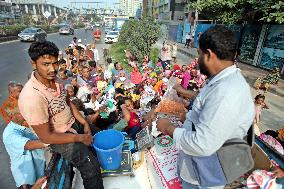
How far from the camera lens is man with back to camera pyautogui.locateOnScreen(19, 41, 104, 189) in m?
1.83

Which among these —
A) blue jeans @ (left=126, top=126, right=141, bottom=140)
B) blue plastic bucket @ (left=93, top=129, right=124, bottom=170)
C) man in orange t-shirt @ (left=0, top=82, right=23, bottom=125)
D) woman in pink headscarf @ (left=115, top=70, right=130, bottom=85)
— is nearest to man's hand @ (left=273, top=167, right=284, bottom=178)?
blue plastic bucket @ (left=93, top=129, right=124, bottom=170)

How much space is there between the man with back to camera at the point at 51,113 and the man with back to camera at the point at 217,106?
1.07m

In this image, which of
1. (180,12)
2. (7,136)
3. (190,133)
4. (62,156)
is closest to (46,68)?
(62,156)

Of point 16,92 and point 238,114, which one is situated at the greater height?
point 238,114

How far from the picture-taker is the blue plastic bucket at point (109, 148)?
235 cm

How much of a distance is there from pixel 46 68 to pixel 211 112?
5.27 feet

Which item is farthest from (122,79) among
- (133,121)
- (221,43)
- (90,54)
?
(221,43)

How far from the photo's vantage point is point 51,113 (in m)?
2.05

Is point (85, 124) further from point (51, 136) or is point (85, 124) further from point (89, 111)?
point (89, 111)

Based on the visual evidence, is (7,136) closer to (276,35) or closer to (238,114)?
(238,114)

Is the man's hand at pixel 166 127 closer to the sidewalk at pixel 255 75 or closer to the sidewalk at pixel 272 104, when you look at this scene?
the sidewalk at pixel 272 104

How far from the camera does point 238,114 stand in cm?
133

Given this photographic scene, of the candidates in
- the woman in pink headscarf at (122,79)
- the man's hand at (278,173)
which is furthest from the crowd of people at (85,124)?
the woman in pink headscarf at (122,79)

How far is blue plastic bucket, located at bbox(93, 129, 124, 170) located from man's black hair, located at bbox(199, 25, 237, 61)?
1502mm
